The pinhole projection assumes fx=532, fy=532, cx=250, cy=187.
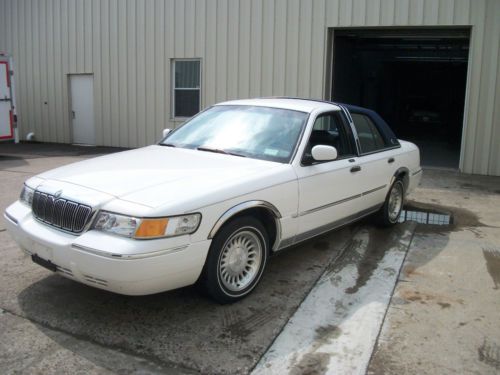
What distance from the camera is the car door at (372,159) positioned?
5.79 m

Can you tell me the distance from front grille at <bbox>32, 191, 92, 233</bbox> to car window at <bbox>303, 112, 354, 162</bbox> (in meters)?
2.45

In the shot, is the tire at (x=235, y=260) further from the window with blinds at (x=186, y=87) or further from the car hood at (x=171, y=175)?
the window with blinds at (x=186, y=87)

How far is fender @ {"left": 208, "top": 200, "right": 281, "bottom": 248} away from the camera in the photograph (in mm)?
3837

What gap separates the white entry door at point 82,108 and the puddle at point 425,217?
10900 mm

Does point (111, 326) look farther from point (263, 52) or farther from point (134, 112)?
point (134, 112)

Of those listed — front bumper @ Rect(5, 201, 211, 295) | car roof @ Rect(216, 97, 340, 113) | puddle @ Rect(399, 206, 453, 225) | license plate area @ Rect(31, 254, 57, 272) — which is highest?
car roof @ Rect(216, 97, 340, 113)

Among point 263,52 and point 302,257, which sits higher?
point 263,52

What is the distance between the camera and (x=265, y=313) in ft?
13.5

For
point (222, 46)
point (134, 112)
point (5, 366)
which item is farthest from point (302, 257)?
point (134, 112)

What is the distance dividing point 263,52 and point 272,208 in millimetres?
9061

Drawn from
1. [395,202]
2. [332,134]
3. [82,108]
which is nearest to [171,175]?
[332,134]

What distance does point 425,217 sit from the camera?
7.38m

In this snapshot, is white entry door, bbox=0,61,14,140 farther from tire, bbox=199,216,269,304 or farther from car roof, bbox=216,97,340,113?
tire, bbox=199,216,269,304

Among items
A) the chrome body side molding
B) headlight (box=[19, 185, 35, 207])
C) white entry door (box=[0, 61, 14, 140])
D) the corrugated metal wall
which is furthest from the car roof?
white entry door (box=[0, 61, 14, 140])
